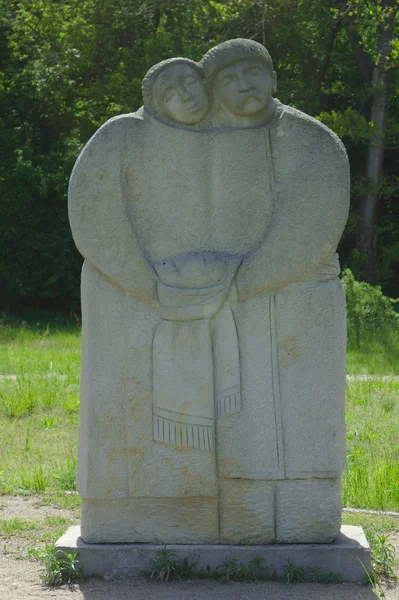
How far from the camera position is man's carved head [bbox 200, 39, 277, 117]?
4.60 metres

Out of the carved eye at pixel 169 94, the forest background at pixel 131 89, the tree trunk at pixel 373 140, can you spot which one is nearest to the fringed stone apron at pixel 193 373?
the carved eye at pixel 169 94

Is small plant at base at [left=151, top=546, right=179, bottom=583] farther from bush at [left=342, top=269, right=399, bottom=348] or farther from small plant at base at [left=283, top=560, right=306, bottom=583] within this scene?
bush at [left=342, top=269, right=399, bottom=348]

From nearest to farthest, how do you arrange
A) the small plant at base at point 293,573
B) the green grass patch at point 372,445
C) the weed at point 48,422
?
the small plant at base at point 293,573 → the green grass patch at point 372,445 → the weed at point 48,422

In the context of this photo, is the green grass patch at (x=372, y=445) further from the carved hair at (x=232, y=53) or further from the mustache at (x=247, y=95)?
the carved hair at (x=232, y=53)

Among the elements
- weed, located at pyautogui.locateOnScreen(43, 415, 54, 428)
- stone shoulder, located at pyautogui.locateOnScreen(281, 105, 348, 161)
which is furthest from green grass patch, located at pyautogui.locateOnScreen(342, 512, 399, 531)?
weed, located at pyautogui.locateOnScreen(43, 415, 54, 428)

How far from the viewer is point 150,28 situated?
21234 mm

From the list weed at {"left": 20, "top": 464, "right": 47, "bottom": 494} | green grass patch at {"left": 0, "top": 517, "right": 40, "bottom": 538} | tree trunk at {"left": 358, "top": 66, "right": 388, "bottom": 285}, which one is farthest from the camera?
tree trunk at {"left": 358, "top": 66, "right": 388, "bottom": 285}

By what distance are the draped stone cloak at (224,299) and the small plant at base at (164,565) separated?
0.81 ft

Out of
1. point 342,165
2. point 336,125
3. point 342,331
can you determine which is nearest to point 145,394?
point 342,331

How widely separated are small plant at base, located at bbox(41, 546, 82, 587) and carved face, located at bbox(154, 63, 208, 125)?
1.97m

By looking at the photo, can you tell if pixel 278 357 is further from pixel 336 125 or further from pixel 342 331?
pixel 336 125

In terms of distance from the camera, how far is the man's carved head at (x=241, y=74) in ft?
15.1

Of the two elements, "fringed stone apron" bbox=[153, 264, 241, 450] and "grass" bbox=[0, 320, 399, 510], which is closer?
"fringed stone apron" bbox=[153, 264, 241, 450]

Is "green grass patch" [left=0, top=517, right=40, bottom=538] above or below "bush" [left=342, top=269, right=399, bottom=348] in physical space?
below
